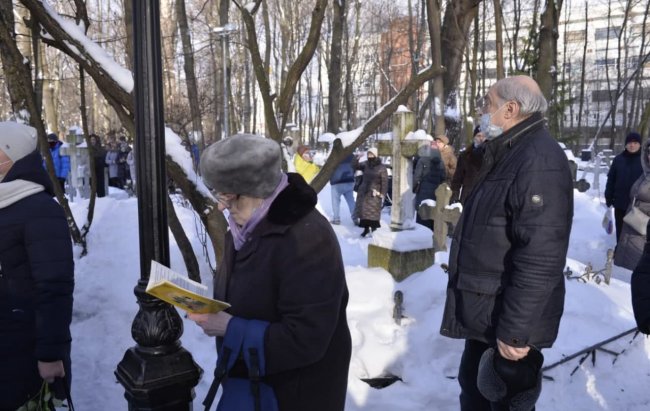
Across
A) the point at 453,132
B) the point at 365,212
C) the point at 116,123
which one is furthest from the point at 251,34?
the point at 116,123

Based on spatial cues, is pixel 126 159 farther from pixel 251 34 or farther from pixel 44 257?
pixel 44 257

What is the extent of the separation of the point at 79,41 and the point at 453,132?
835 cm

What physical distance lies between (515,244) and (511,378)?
541 millimetres

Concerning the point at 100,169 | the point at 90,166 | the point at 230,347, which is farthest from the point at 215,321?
the point at 100,169

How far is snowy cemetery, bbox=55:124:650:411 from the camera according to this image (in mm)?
3691

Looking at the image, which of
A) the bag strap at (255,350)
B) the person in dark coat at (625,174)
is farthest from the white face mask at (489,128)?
the person in dark coat at (625,174)

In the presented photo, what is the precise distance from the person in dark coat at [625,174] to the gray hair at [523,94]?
19.2 ft

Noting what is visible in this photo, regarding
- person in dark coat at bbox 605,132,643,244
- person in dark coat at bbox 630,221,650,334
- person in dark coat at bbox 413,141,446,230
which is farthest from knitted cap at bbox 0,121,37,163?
person in dark coat at bbox 605,132,643,244

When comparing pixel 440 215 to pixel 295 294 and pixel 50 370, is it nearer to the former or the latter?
pixel 50 370

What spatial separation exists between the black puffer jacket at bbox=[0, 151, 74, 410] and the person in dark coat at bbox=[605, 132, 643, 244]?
7.19 m

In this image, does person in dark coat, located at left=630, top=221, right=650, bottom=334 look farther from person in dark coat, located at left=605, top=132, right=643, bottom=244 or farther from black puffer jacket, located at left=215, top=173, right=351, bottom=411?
person in dark coat, located at left=605, top=132, right=643, bottom=244

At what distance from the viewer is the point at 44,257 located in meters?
2.23

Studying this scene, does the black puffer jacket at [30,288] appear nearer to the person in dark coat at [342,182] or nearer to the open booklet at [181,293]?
the open booklet at [181,293]

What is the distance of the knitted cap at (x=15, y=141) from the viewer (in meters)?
2.32
